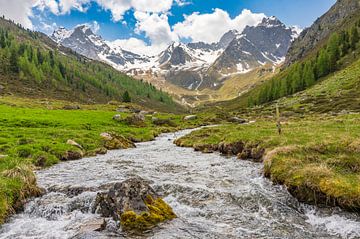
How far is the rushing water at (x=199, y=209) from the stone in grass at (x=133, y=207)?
497 mm

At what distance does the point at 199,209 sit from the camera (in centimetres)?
1575

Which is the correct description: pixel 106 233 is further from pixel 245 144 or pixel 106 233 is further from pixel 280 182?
pixel 245 144

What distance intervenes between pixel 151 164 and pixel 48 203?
41.5 feet

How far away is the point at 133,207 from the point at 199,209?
3587mm

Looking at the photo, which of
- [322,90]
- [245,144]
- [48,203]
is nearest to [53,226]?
[48,203]

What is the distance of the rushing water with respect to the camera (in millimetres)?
12977

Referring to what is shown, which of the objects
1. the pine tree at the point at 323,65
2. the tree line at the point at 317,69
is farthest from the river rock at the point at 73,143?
the pine tree at the point at 323,65

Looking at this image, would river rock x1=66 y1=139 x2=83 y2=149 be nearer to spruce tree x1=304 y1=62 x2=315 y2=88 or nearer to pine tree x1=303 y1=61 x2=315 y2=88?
pine tree x1=303 y1=61 x2=315 y2=88

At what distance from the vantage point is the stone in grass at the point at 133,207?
13406mm

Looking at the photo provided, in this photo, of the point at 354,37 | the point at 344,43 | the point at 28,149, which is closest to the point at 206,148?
the point at 28,149

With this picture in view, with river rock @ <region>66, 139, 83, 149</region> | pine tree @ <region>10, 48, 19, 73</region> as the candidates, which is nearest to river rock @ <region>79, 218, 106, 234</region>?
river rock @ <region>66, 139, 83, 149</region>

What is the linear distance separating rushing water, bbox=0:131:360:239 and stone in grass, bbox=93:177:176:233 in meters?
0.50

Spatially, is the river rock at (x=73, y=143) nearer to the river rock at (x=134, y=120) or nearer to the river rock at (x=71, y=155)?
the river rock at (x=71, y=155)

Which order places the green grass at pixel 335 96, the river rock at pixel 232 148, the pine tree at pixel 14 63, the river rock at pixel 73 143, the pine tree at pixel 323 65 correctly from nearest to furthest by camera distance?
the river rock at pixel 232 148
the river rock at pixel 73 143
the green grass at pixel 335 96
the pine tree at pixel 323 65
the pine tree at pixel 14 63
